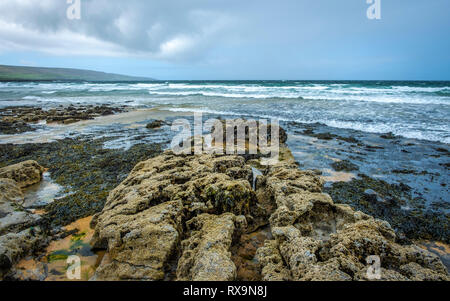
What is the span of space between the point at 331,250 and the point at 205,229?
1625 mm

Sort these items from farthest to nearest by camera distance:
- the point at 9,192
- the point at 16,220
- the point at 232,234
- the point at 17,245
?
the point at 9,192 < the point at 16,220 < the point at 232,234 < the point at 17,245

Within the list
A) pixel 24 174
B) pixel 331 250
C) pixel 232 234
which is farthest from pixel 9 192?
pixel 331 250

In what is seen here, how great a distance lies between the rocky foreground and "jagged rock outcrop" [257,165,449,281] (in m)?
0.01

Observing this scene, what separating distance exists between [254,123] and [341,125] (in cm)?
696

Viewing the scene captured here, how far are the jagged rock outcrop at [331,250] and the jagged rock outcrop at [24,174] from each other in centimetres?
601

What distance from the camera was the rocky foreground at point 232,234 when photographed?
255 centimetres

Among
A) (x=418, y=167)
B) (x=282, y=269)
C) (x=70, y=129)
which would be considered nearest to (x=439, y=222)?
(x=418, y=167)

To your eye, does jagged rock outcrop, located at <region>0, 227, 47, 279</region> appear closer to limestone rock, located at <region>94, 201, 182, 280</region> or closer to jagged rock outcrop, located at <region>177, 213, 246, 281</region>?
limestone rock, located at <region>94, 201, 182, 280</region>

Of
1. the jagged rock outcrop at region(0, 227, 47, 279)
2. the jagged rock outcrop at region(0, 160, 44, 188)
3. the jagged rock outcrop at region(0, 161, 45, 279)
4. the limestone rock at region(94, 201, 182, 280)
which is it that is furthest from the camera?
the jagged rock outcrop at region(0, 160, 44, 188)

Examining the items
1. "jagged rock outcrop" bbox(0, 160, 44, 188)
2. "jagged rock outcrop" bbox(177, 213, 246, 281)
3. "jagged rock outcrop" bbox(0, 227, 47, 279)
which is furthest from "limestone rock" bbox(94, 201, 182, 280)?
"jagged rock outcrop" bbox(0, 160, 44, 188)

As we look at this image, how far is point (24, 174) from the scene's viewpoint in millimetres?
5684

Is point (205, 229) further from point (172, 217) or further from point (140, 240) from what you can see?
point (140, 240)

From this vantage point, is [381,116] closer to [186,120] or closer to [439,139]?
[439,139]

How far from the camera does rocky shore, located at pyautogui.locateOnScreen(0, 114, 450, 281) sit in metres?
2.62
